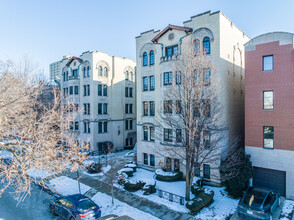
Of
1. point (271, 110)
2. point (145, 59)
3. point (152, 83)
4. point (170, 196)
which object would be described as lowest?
point (170, 196)

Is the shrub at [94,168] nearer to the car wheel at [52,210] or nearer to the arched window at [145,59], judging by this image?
the car wheel at [52,210]

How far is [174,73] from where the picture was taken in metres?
18.7

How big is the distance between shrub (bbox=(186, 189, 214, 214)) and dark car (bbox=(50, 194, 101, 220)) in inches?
251

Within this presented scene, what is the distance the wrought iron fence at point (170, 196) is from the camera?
14820 mm

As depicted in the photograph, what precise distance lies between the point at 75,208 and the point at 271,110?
→ 55.4 feet

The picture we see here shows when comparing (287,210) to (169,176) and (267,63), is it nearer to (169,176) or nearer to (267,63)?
(169,176)

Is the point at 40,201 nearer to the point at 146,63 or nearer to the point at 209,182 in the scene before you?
the point at 209,182

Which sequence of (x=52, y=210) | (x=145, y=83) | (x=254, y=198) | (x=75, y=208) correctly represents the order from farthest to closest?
1. (x=145, y=83)
2. (x=52, y=210)
3. (x=254, y=198)
4. (x=75, y=208)

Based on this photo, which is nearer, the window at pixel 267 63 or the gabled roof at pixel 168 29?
the window at pixel 267 63

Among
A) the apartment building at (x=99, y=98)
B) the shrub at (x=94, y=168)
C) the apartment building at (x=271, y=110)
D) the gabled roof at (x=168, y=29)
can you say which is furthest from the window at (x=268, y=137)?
the apartment building at (x=99, y=98)

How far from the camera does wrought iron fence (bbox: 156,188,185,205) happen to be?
583 inches

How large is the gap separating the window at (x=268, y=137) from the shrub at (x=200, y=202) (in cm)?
656

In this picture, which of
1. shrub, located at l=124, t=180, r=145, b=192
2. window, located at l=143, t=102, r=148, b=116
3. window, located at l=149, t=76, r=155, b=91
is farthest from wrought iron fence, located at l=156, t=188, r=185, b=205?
window, located at l=149, t=76, r=155, b=91

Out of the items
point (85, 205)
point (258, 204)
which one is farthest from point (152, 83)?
point (258, 204)
